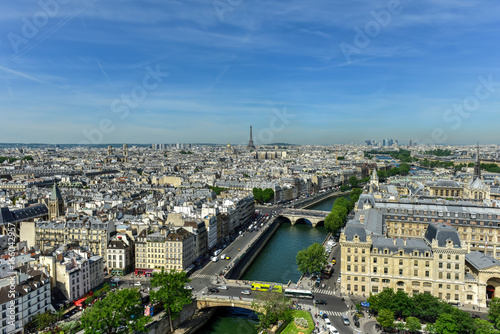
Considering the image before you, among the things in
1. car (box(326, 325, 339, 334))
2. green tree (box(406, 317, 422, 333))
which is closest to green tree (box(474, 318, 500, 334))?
green tree (box(406, 317, 422, 333))

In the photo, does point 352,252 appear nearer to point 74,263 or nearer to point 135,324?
point 135,324

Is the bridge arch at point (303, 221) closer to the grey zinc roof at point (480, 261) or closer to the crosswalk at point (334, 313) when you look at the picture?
the grey zinc roof at point (480, 261)

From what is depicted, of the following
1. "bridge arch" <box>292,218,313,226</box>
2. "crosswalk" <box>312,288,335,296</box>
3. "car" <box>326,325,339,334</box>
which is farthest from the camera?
"bridge arch" <box>292,218,313,226</box>

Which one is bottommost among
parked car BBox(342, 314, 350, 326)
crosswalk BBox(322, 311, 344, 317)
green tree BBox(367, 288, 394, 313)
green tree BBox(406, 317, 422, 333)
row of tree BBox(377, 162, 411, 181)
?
crosswalk BBox(322, 311, 344, 317)

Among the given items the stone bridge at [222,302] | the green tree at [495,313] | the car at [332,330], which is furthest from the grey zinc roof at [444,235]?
the stone bridge at [222,302]

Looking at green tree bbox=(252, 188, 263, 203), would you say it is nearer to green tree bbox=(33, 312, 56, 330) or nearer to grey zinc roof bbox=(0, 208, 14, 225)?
grey zinc roof bbox=(0, 208, 14, 225)

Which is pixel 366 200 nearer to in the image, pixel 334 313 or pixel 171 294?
pixel 334 313

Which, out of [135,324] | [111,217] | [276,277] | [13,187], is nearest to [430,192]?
[276,277]
